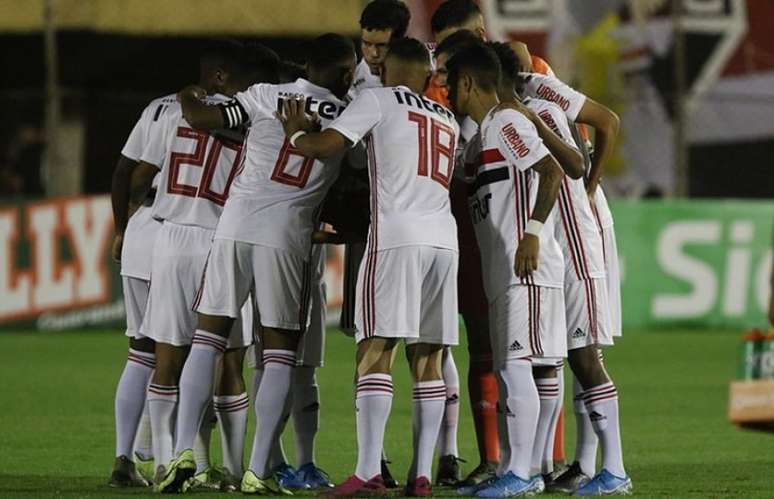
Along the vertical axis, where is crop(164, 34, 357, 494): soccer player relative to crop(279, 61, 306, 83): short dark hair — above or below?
below

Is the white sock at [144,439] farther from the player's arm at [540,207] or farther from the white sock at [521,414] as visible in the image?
the player's arm at [540,207]

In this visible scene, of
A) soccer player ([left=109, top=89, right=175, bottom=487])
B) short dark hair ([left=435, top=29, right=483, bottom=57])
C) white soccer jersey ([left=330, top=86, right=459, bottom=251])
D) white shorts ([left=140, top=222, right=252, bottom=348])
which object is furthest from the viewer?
soccer player ([left=109, top=89, right=175, bottom=487])

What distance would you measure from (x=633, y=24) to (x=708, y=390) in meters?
12.2

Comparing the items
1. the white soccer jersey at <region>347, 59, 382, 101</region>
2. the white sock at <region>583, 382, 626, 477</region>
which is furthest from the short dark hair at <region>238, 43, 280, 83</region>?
the white sock at <region>583, 382, 626, 477</region>

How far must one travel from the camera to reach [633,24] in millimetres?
25250

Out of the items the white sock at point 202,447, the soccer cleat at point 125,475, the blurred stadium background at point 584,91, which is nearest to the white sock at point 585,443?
the white sock at point 202,447

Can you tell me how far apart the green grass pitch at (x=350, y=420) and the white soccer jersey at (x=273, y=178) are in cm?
132

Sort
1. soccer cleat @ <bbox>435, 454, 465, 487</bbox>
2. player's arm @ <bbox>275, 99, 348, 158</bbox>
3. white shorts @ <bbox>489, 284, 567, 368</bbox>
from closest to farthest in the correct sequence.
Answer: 1. player's arm @ <bbox>275, 99, 348, 158</bbox>
2. white shorts @ <bbox>489, 284, 567, 368</bbox>
3. soccer cleat @ <bbox>435, 454, 465, 487</bbox>

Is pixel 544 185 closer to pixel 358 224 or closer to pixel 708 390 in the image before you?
→ pixel 358 224

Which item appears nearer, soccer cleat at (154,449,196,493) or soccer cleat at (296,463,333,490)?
soccer cleat at (154,449,196,493)

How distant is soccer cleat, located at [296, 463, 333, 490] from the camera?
27.5 ft

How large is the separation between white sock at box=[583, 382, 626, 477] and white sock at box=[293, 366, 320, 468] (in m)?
1.47

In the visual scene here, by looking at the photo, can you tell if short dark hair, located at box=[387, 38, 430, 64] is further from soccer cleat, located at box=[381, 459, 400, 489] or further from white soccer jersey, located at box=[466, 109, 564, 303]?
soccer cleat, located at box=[381, 459, 400, 489]

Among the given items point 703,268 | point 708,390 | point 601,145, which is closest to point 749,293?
point 703,268
